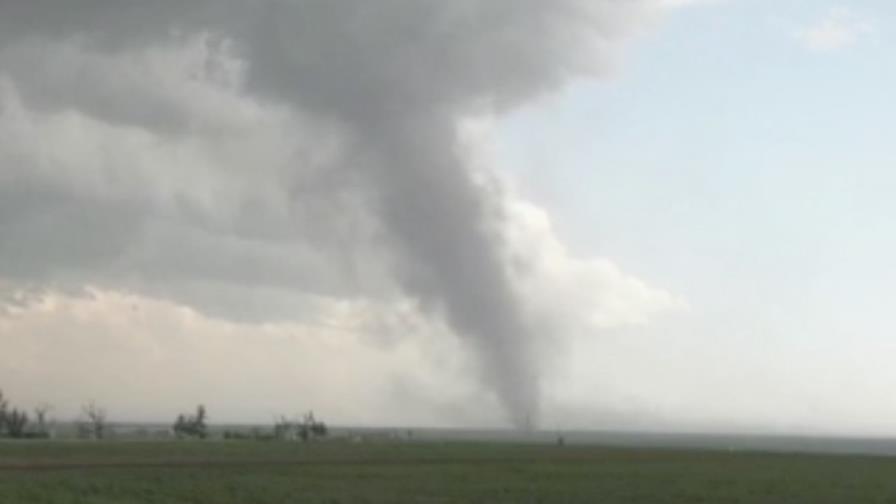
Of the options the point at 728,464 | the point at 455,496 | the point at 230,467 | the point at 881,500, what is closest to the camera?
the point at 455,496

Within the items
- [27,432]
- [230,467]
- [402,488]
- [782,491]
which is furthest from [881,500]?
[27,432]

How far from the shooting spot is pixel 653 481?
72.6 m

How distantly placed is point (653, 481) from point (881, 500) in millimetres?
12535

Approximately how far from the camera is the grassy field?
55881 mm

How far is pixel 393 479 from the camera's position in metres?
67.5

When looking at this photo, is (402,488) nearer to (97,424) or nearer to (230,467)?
(230,467)

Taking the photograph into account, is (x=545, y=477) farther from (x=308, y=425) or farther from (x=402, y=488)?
(x=308, y=425)

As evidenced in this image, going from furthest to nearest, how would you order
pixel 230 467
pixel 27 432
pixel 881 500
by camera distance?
pixel 27 432 < pixel 230 467 < pixel 881 500

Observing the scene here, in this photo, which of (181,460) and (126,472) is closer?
(126,472)

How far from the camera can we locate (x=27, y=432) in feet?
522

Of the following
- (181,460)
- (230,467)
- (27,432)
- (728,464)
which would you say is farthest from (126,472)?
(27,432)

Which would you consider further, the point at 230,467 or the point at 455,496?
the point at 230,467

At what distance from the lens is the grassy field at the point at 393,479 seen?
55.9 meters

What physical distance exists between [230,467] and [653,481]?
2248cm
